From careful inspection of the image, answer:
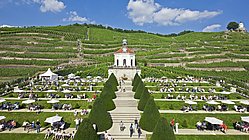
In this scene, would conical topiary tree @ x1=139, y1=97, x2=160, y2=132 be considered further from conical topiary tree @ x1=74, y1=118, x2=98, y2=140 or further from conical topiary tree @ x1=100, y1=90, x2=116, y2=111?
conical topiary tree @ x1=74, y1=118, x2=98, y2=140

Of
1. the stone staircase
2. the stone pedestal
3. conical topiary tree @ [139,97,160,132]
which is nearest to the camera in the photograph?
the stone staircase

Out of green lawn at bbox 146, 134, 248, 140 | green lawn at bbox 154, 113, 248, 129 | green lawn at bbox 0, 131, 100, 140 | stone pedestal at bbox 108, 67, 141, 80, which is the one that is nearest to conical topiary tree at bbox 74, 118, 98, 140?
green lawn at bbox 146, 134, 248, 140

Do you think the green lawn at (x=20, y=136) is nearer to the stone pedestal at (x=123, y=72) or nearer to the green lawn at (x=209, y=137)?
the green lawn at (x=209, y=137)

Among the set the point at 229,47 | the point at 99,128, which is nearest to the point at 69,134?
the point at 99,128

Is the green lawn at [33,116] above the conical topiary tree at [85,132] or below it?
below

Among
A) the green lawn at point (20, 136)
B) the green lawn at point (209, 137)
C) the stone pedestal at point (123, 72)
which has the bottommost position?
the green lawn at point (209, 137)

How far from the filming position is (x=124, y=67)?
45250 millimetres

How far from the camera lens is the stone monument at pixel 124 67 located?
148 ft

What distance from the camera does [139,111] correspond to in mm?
20844

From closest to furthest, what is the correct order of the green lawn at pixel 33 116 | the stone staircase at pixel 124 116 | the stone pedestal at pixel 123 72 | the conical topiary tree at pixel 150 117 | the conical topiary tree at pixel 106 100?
the stone staircase at pixel 124 116, the conical topiary tree at pixel 150 117, the green lawn at pixel 33 116, the conical topiary tree at pixel 106 100, the stone pedestal at pixel 123 72

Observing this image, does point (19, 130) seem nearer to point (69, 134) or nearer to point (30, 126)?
point (30, 126)

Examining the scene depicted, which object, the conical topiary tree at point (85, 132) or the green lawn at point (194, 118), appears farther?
the green lawn at point (194, 118)

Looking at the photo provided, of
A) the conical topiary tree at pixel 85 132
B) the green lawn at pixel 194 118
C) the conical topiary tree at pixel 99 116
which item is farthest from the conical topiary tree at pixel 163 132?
the green lawn at pixel 194 118

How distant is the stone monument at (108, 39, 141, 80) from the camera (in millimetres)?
45125
